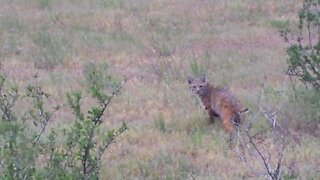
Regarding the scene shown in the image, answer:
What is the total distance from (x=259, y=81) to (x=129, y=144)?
3275mm

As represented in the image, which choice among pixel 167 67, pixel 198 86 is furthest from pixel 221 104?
pixel 167 67

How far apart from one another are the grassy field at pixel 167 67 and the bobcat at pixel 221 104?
12 cm

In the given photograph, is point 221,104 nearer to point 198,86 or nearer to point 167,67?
point 198,86

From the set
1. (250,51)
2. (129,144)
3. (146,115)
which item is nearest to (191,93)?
(146,115)

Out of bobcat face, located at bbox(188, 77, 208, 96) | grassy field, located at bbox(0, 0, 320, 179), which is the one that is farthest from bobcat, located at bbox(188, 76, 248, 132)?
grassy field, located at bbox(0, 0, 320, 179)

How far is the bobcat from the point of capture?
938 cm

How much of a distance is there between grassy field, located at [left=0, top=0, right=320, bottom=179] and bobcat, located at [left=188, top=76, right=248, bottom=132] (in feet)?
0.40

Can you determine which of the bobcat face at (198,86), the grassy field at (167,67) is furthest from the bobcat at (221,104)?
the grassy field at (167,67)

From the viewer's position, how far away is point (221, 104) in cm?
970

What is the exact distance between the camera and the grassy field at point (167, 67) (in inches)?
331

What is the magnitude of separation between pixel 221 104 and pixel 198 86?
0.95 meters

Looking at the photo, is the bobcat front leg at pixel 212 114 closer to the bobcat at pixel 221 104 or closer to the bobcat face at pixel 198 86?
the bobcat at pixel 221 104

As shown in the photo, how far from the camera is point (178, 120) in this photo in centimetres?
973

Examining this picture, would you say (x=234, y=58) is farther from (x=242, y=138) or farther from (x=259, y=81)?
(x=242, y=138)
